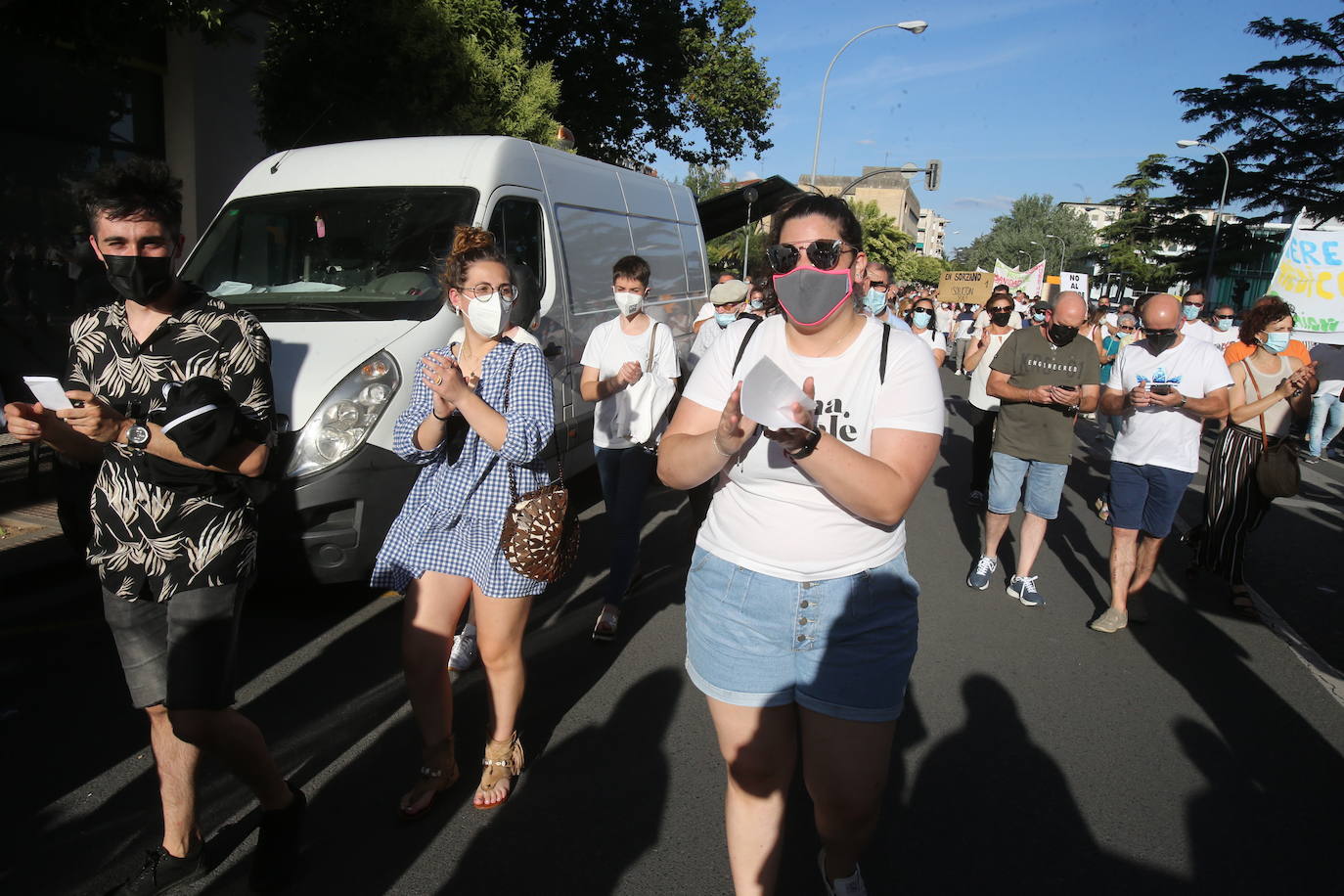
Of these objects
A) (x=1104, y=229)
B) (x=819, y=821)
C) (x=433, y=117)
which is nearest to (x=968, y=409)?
(x=433, y=117)

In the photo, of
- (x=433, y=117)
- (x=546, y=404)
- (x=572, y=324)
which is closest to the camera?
(x=546, y=404)

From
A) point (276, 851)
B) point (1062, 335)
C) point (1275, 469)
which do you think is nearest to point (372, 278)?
point (276, 851)

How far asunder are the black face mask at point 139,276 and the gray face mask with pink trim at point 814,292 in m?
1.66

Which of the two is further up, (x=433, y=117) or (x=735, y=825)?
(x=433, y=117)

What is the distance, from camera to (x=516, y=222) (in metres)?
5.84

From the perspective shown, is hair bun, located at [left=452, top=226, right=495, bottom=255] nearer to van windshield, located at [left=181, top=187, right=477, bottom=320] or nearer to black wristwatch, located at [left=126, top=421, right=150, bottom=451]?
black wristwatch, located at [left=126, top=421, right=150, bottom=451]

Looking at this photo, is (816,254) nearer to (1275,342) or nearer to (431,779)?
(431,779)

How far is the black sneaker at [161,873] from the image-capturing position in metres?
2.53

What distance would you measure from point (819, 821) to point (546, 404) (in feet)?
4.90

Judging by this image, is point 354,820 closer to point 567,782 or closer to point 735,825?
point 567,782

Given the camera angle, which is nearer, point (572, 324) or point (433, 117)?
point (572, 324)

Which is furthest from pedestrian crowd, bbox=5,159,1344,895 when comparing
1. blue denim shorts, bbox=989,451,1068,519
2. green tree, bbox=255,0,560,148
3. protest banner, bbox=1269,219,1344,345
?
protest banner, bbox=1269,219,1344,345

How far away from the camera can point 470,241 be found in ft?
9.89

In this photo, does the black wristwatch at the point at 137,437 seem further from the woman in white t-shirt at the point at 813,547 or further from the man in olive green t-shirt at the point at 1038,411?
the man in olive green t-shirt at the point at 1038,411
